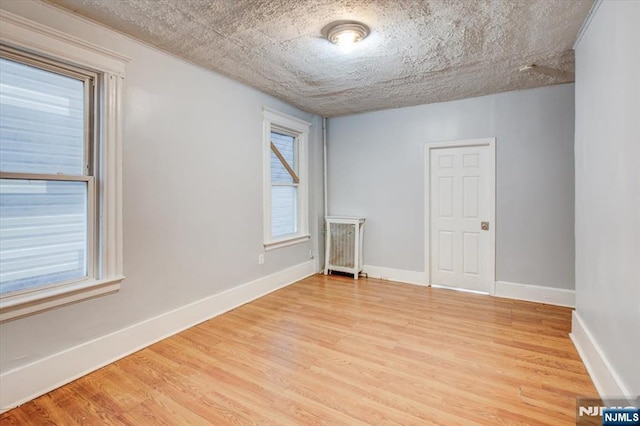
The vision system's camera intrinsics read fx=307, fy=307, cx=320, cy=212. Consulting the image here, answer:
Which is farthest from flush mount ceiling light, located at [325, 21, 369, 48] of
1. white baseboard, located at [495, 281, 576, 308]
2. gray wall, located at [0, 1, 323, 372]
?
white baseboard, located at [495, 281, 576, 308]

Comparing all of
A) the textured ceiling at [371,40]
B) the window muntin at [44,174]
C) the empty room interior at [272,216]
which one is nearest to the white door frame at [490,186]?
the empty room interior at [272,216]

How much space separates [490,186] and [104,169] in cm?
410

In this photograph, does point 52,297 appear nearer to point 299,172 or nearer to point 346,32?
point 346,32

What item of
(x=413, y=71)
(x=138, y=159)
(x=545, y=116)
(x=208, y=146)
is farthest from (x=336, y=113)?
(x=138, y=159)

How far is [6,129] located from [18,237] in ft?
2.22

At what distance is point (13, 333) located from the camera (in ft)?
6.15

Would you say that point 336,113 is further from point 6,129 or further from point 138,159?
point 6,129

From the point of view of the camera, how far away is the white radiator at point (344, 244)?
470 cm

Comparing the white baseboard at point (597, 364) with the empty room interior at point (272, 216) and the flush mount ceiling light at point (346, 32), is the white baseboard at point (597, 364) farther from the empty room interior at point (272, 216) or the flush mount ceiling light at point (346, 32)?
the flush mount ceiling light at point (346, 32)

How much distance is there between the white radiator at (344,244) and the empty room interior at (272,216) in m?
0.79

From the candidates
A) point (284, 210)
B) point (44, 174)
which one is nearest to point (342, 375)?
point (44, 174)

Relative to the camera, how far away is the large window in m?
3.92

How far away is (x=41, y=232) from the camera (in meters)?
2.06

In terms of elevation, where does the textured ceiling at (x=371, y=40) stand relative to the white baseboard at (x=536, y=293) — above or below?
above
